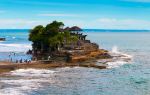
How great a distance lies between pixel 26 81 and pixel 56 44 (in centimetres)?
3945

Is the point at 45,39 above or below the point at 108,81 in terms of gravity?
above

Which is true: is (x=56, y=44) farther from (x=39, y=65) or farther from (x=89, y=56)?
(x=39, y=65)

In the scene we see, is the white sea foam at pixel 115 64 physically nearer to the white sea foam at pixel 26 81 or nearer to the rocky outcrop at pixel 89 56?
the rocky outcrop at pixel 89 56

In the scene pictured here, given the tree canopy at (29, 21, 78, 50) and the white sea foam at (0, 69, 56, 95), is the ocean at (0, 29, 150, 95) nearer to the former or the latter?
the white sea foam at (0, 69, 56, 95)

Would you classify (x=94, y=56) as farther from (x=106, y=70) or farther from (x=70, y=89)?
(x=70, y=89)

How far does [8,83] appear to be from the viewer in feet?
234

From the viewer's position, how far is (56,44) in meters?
113

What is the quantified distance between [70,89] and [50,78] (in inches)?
415

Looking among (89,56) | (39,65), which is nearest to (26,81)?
(39,65)

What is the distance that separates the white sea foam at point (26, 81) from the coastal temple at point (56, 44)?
2105 centimetres

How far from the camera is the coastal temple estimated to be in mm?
110000

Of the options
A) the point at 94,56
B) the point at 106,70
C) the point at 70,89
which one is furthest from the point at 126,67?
the point at 70,89

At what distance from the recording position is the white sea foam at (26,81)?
213 feet

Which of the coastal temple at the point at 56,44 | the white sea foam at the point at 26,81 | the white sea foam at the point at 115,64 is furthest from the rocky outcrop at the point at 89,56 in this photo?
the white sea foam at the point at 26,81
